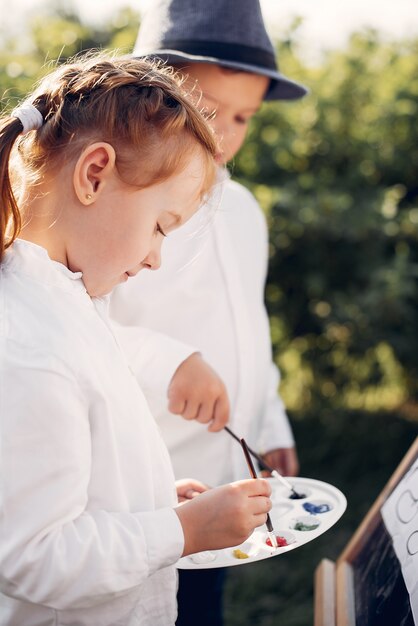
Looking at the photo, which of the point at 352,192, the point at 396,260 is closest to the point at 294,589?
the point at 396,260

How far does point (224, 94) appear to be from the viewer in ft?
6.49

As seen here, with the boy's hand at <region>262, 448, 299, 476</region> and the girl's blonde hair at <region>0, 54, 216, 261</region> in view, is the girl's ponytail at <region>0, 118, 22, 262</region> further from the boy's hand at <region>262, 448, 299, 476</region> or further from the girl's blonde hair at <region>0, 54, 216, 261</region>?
the boy's hand at <region>262, 448, 299, 476</region>

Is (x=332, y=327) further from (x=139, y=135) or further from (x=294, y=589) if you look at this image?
(x=139, y=135)

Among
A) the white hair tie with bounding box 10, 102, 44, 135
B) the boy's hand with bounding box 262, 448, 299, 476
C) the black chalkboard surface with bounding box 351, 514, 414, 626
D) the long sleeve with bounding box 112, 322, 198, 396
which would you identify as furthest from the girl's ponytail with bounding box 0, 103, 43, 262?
the boy's hand with bounding box 262, 448, 299, 476

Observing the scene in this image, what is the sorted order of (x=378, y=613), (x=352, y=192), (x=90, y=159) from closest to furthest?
(x=90, y=159) < (x=378, y=613) < (x=352, y=192)

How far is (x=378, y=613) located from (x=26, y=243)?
969 millimetres

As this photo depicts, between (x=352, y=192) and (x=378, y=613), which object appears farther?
(x=352, y=192)

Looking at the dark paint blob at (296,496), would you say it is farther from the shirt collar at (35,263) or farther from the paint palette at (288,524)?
the shirt collar at (35,263)

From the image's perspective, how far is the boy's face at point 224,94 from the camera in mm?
1967

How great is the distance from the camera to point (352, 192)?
12.6 feet

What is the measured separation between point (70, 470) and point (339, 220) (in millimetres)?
2794

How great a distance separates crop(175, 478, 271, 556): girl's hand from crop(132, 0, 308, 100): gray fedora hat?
1.17m

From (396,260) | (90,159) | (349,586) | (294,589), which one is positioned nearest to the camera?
(90,159)

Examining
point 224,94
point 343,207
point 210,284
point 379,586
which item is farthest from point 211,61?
point 343,207
